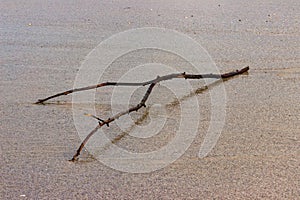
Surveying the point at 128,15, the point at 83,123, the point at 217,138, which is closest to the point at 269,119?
the point at 217,138

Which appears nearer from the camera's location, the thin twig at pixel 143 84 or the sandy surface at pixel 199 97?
the sandy surface at pixel 199 97

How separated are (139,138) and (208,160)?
240 mm

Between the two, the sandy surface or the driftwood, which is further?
the driftwood

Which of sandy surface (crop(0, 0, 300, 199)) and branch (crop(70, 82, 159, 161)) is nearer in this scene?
sandy surface (crop(0, 0, 300, 199))

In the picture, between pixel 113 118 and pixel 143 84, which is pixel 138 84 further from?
pixel 113 118

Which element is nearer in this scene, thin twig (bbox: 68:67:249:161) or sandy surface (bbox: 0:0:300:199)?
sandy surface (bbox: 0:0:300:199)

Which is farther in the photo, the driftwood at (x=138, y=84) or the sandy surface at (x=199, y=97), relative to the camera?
the driftwood at (x=138, y=84)

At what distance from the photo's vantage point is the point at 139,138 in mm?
1665

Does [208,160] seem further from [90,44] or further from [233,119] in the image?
[90,44]

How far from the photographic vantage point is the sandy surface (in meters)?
1.36

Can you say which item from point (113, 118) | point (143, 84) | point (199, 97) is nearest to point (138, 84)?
point (143, 84)

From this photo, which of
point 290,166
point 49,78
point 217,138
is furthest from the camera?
point 49,78

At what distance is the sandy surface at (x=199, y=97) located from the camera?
4.48 feet

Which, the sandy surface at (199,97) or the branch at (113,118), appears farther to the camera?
the branch at (113,118)
